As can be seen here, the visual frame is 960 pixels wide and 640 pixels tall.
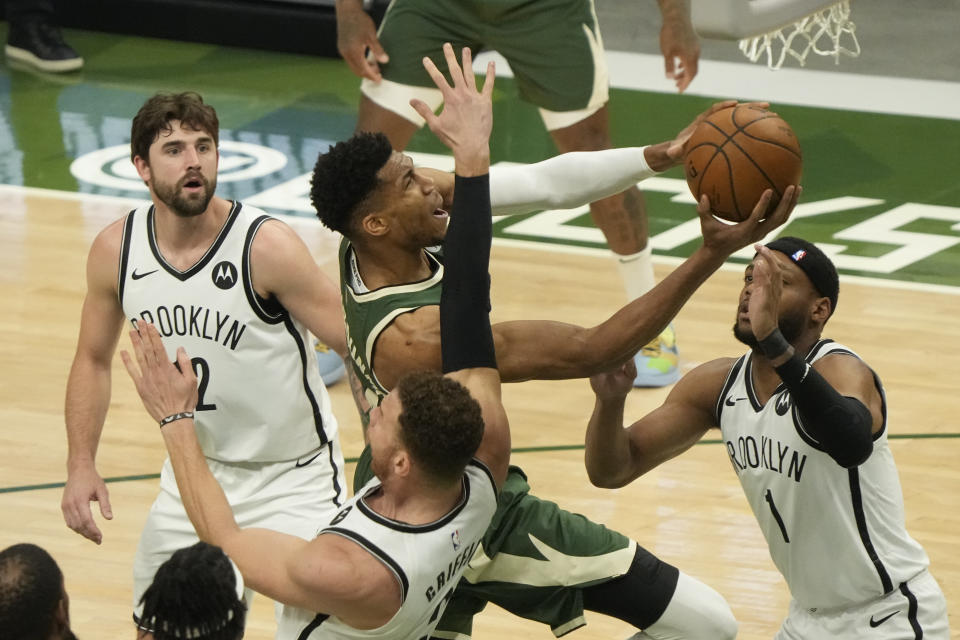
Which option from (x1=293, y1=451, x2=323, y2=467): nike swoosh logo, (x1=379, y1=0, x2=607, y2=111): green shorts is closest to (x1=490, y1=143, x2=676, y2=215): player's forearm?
(x1=293, y1=451, x2=323, y2=467): nike swoosh logo

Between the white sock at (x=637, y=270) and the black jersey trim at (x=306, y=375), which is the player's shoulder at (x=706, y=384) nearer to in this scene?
the black jersey trim at (x=306, y=375)

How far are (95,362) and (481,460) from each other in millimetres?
1496

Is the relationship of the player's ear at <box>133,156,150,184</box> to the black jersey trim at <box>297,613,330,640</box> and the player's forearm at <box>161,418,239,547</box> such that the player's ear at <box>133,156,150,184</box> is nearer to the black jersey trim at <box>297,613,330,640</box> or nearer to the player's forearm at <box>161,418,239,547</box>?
the player's forearm at <box>161,418,239,547</box>

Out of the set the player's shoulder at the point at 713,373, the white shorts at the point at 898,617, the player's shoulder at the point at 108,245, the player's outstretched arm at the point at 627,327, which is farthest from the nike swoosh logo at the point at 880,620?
the player's shoulder at the point at 108,245

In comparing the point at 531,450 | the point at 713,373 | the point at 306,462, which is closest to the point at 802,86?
the point at 531,450

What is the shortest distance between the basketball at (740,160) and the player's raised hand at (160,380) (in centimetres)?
127

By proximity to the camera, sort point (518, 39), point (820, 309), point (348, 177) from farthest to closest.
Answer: point (518, 39)
point (820, 309)
point (348, 177)

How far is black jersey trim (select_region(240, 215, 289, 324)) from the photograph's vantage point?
4.47 m

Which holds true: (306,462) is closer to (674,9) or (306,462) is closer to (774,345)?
(774,345)

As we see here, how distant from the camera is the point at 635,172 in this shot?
4051mm

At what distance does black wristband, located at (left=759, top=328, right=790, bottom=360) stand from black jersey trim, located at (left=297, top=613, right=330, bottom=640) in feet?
3.71

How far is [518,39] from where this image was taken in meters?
6.73

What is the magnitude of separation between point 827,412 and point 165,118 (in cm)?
201

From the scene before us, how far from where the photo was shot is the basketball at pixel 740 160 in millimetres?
3787
